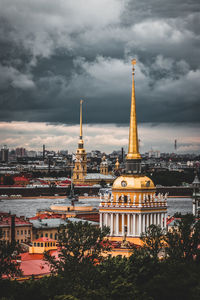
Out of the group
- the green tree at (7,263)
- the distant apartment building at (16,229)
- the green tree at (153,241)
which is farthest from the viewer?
the distant apartment building at (16,229)

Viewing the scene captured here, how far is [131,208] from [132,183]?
1.27 meters

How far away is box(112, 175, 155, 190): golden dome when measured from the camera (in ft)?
112

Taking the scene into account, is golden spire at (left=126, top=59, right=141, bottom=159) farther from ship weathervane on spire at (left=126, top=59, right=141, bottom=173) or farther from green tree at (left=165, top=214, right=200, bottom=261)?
green tree at (left=165, top=214, right=200, bottom=261)

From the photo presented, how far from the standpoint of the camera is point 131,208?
33531 millimetres

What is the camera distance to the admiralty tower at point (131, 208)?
110 feet

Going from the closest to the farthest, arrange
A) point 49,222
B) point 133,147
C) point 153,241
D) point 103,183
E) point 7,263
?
point 7,263 → point 153,241 → point 133,147 → point 49,222 → point 103,183

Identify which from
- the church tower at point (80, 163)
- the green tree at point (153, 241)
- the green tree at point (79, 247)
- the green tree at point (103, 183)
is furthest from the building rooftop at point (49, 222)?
the green tree at point (103, 183)

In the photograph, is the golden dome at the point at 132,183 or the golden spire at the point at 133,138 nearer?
the golden dome at the point at 132,183

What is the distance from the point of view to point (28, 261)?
3231 centimetres

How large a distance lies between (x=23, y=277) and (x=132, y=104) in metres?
11.0

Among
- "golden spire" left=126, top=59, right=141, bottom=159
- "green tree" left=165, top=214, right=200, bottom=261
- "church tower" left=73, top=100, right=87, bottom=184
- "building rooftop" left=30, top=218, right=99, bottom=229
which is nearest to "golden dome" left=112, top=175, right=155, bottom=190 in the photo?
"golden spire" left=126, top=59, right=141, bottom=159

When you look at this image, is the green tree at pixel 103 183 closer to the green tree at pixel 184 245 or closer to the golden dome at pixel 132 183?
the golden dome at pixel 132 183

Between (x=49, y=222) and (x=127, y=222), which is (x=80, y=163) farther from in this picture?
(x=127, y=222)

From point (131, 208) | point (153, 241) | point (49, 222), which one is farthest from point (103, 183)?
point (153, 241)
